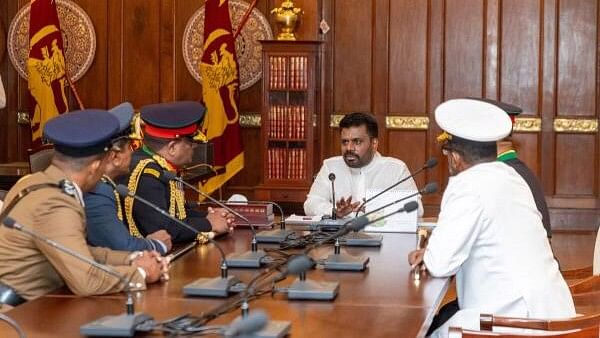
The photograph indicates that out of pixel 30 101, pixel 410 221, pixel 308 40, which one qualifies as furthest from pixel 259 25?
pixel 410 221

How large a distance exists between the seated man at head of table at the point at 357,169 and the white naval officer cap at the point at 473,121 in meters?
1.82

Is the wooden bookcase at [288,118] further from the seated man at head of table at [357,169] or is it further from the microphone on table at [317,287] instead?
the microphone on table at [317,287]

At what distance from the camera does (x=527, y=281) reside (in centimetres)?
361

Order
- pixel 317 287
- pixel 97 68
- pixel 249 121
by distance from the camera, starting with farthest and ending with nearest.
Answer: pixel 97 68 → pixel 249 121 → pixel 317 287

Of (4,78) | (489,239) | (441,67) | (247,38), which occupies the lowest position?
(489,239)

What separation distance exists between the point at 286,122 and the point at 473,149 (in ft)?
17.2

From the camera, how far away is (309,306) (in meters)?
3.08

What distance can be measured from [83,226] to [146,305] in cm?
37

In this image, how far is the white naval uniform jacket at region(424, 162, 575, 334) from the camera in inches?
141

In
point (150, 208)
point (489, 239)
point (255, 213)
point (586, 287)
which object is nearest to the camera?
point (489, 239)

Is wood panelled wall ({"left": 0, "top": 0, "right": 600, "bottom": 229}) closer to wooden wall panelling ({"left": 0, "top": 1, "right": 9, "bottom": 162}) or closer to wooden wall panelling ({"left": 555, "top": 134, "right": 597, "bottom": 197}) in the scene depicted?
wooden wall panelling ({"left": 555, "top": 134, "right": 597, "bottom": 197})

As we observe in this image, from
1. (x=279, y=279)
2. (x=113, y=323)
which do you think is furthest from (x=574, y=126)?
(x=113, y=323)

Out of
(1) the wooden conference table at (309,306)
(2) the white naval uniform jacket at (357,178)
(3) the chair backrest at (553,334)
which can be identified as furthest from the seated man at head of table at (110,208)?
(2) the white naval uniform jacket at (357,178)

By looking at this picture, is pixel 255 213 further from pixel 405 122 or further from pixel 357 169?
pixel 405 122
